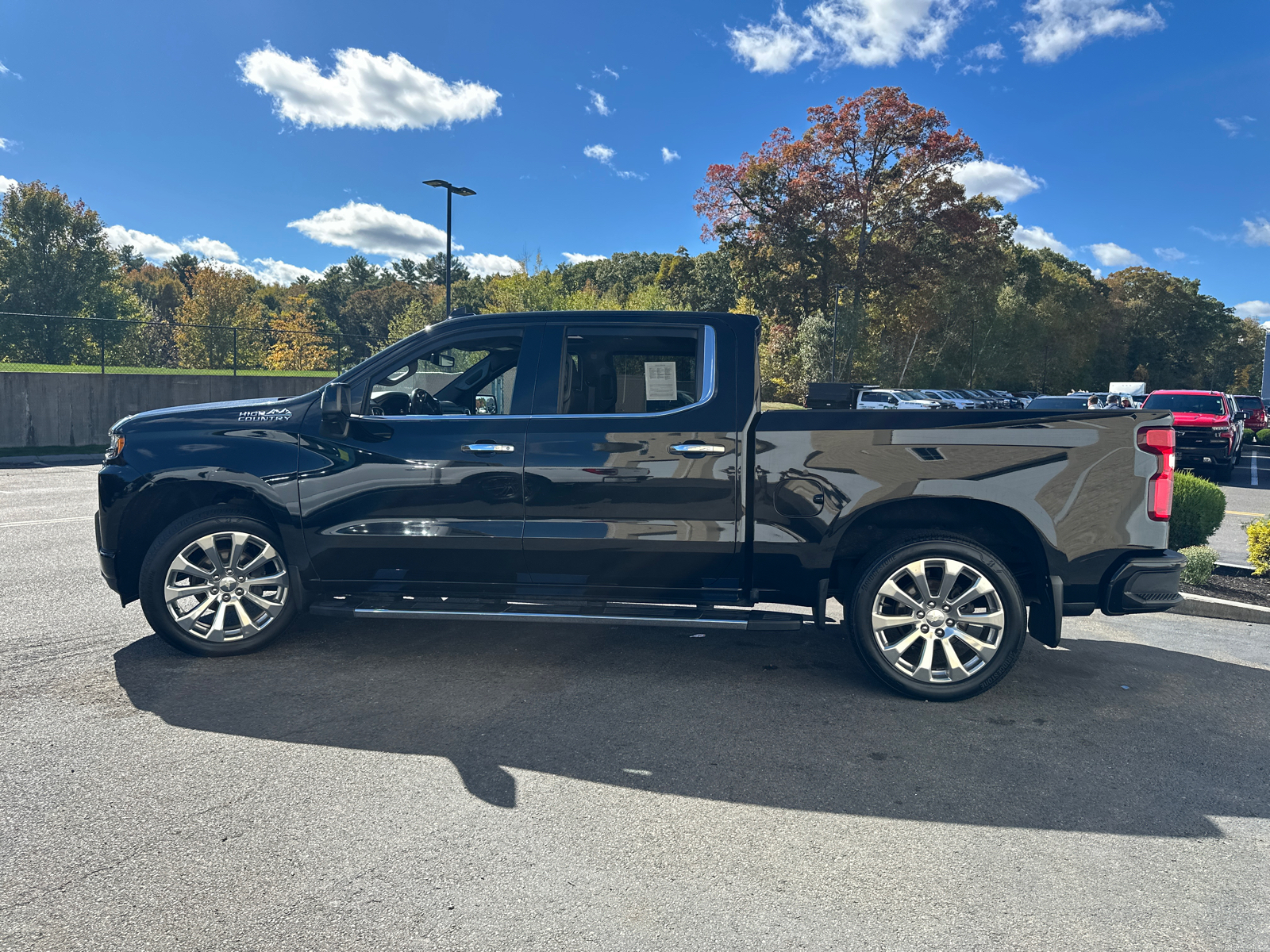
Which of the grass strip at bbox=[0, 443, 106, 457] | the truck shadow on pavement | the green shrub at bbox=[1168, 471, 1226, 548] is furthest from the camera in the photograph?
the grass strip at bbox=[0, 443, 106, 457]

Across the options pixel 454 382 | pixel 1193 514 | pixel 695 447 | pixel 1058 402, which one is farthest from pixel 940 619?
pixel 1058 402

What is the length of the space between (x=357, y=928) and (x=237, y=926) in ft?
1.15

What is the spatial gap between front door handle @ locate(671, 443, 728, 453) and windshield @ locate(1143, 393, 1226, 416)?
17528 mm

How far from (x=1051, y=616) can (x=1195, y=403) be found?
18.3 m

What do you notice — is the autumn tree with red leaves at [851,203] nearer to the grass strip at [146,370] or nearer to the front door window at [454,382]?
the grass strip at [146,370]

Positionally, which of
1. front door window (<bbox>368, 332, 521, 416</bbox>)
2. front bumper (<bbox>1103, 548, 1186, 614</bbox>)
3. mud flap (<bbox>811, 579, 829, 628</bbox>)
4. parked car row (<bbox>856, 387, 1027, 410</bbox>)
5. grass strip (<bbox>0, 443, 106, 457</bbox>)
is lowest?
grass strip (<bbox>0, 443, 106, 457</bbox>)

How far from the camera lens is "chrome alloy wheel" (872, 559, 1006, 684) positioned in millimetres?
4246

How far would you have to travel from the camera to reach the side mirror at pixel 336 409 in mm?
4566

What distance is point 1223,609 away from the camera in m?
6.16

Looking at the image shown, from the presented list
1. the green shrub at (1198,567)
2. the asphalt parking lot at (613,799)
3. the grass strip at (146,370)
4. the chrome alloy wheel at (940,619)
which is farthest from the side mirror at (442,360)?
the grass strip at (146,370)

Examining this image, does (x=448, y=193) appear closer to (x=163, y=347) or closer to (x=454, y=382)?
(x=163, y=347)

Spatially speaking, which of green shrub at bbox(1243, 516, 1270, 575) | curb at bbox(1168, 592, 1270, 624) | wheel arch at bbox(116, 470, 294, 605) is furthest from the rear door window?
green shrub at bbox(1243, 516, 1270, 575)

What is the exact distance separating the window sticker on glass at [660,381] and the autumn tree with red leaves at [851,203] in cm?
3738

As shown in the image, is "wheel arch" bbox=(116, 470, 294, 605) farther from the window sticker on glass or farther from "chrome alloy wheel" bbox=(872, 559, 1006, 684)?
"chrome alloy wheel" bbox=(872, 559, 1006, 684)
